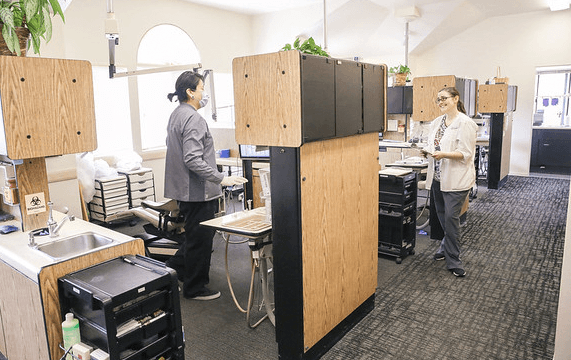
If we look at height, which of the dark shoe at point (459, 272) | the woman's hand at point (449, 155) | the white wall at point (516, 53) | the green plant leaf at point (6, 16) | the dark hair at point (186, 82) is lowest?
the dark shoe at point (459, 272)

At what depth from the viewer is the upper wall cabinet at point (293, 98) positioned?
6.79ft

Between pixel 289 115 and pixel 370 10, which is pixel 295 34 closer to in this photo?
pixel 370 10

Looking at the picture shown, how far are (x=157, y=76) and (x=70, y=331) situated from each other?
18.0 ft

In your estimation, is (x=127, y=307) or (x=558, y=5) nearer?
(x=127, y=307)

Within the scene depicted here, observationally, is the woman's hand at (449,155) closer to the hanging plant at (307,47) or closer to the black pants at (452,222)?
the black pants at (452,222)

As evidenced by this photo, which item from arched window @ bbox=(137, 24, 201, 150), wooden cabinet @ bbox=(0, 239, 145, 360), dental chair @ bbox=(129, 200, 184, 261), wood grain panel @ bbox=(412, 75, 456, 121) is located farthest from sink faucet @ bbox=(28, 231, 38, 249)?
arched window @ bbox=(137, 24, 201, 150)

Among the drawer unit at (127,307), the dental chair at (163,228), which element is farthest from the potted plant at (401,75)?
the drawer unit at (127,307)

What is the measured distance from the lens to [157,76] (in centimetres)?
658

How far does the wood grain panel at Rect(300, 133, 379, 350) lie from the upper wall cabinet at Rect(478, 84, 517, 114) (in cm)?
442

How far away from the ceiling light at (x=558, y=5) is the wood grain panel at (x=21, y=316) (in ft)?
26.2

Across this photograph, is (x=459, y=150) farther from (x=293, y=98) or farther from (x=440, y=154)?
(x=293, y=98)

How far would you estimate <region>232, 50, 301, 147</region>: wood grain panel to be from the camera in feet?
6.77

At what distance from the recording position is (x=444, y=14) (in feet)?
23.4

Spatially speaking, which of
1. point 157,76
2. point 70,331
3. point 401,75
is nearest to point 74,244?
point 70,331
